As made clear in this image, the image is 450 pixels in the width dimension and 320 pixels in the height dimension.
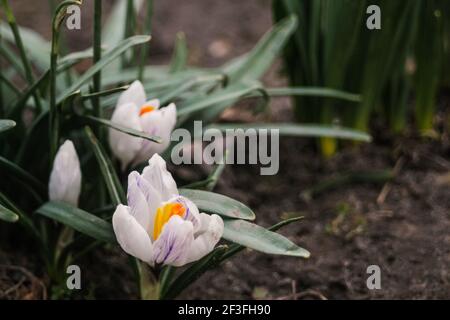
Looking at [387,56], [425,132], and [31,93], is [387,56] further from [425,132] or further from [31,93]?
[31,93]

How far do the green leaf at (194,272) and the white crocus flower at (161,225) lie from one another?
0.05 m

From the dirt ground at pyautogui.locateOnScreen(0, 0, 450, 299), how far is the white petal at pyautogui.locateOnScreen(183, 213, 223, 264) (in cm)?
45

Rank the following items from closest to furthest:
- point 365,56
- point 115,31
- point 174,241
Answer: point 174,241, point 365,56, point 115,31

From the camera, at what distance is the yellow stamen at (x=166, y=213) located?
1514 millimetres

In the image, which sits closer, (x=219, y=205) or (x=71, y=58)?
(x=219, y=205)

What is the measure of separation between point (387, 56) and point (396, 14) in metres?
0.13

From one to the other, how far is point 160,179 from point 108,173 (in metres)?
0.18

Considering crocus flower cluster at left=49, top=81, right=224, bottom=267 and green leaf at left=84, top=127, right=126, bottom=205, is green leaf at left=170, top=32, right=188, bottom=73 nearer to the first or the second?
green leaf at left=84, top=127, right=126, bottom=205

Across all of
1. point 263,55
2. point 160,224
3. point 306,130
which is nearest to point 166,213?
point 160,224

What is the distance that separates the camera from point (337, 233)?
2.17 meters

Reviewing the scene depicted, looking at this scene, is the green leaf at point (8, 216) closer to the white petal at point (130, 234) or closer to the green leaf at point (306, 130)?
the white petal at point (130, 234)

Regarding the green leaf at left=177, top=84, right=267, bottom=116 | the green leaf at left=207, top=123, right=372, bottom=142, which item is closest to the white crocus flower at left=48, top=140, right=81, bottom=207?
the green leaf at left=177, top=84, right=267, bottom=116

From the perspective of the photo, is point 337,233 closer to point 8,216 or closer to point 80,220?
point 80,220

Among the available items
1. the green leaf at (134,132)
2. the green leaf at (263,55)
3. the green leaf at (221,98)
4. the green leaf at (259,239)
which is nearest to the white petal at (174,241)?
the green leaf at (259,239)
